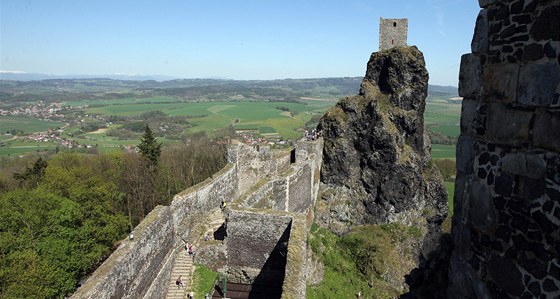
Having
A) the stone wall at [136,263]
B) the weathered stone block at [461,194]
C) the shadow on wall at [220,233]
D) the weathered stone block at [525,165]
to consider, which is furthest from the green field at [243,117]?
the weathered stone block at [525,165]

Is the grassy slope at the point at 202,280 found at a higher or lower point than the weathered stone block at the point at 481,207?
lower

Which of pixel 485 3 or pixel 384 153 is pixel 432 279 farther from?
pixel 384 153

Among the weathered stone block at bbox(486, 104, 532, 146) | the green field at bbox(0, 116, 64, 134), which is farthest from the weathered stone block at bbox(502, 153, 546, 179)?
the green field at bbox(0, 116, 64, 134)

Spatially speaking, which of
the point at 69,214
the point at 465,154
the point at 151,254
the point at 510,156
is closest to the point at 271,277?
the point at 151,254

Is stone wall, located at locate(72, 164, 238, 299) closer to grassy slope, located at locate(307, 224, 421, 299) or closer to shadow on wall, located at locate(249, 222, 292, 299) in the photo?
shadow on wall, located at locate(249, 222, 292, 299)

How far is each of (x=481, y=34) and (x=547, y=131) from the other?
129 cm

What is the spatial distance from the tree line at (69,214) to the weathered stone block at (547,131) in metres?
19.2

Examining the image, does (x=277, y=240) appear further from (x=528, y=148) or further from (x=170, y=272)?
(x=528, y=148)

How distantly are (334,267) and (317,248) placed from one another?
64.5 inches

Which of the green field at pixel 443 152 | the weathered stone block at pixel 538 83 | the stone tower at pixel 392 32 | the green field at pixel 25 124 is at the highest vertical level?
the stone tower at pixel 392 32

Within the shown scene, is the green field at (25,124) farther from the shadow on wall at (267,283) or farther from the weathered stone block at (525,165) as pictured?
the weathered stone block at (525,165)

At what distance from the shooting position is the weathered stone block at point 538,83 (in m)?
2.98

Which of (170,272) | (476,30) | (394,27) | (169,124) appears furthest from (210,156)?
(169,124)

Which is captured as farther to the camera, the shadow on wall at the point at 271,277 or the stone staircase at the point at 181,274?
the stone staircase at the point at 181,274
